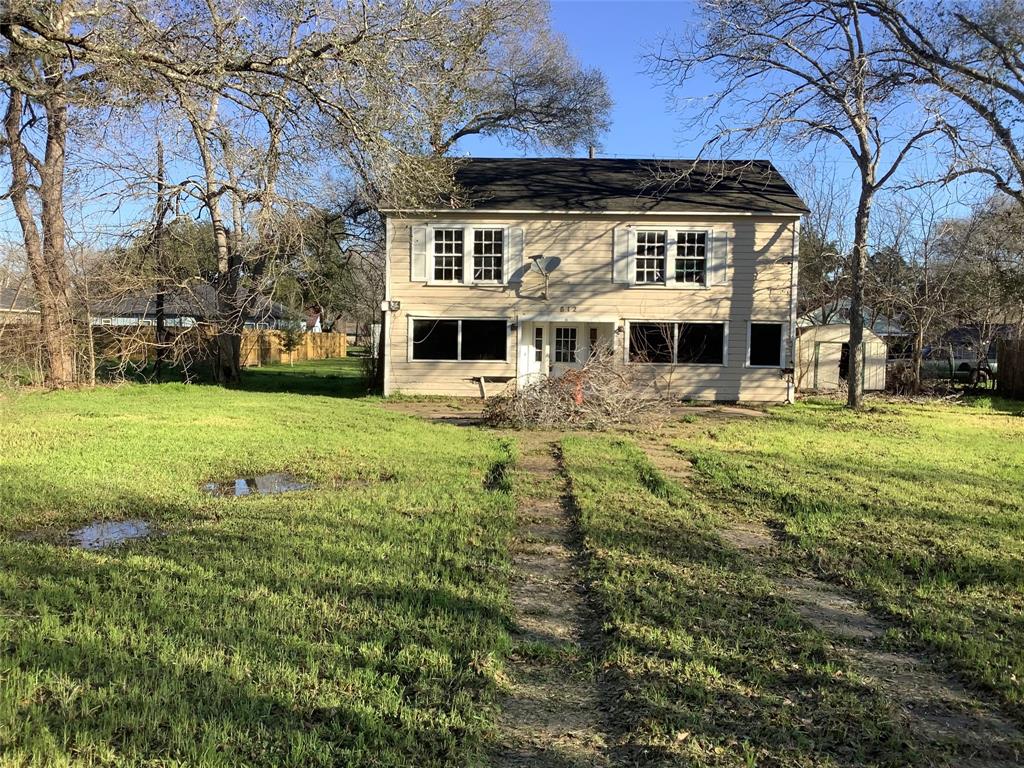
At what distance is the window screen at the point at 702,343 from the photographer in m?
18.3

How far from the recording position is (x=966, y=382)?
23203 mm

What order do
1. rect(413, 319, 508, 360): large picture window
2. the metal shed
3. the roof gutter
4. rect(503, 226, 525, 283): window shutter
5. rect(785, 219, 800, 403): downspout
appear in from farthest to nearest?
the metal shed < rect(413, 319, 508, 360): large picture window < rect(503, 226, 525, 283): window shutter < rect(785, 219, 800, 403): downspout < the roof gutter

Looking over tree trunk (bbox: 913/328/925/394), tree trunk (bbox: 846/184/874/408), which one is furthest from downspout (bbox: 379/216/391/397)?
tree trunk (bbox: 913/328/925/394)

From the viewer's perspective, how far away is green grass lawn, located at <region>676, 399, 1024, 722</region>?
4090mm

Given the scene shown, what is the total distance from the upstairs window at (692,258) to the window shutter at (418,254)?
660 centimetres

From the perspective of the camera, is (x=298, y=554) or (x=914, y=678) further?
(x=298, y=554)

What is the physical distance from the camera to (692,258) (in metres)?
18.3

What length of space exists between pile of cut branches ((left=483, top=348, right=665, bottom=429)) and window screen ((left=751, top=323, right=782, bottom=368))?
20.7 ft

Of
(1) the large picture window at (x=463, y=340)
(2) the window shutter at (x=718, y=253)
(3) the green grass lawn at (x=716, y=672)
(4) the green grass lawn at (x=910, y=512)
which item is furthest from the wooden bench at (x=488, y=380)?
(3) the green grass lawn at (x=716, y=672)

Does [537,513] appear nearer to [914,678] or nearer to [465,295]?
[914,678]

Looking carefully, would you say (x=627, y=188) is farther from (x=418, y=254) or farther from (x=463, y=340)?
(x=463, y=340)

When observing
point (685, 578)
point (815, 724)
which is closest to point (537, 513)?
point (685, 578)

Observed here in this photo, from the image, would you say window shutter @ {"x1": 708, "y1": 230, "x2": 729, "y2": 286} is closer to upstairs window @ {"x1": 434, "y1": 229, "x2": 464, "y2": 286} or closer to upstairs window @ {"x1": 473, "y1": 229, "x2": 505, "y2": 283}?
upstairs window @ {"x1": 473, "y1": 229, "x2": 505, "y2": 283}

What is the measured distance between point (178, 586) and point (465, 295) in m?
14.6
